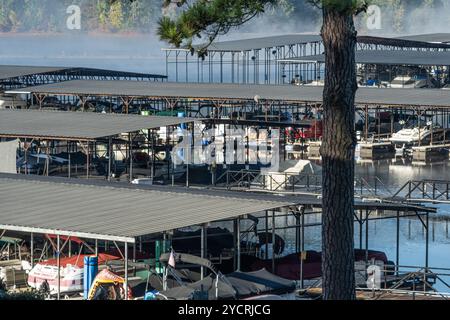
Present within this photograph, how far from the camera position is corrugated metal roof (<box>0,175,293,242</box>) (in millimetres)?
26820

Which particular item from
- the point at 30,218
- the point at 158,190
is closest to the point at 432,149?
the point at 158,190

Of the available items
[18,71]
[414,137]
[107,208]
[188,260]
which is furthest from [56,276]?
[18,71]

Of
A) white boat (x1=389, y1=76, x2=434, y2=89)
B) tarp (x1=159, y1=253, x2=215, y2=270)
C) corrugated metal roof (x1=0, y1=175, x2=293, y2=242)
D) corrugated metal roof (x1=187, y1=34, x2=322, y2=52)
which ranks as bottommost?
tarp (x1=159, y1=253, x2=215, y2=270)

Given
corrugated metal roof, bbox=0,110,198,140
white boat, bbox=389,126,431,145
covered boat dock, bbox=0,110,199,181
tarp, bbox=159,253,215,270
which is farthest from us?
white boat, bbox=389,126,431,145

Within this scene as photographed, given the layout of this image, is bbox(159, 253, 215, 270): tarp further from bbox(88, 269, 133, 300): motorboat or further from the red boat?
the red boat

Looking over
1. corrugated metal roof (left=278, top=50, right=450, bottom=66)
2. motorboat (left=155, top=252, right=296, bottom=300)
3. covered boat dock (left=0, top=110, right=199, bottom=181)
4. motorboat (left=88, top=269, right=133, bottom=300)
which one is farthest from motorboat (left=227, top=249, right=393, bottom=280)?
corrugated metal roof (left=278, top=50, right=450, bottom=66)

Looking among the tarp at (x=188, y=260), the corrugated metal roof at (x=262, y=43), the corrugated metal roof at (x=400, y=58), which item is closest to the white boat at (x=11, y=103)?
the corrugated metal roof at (x=400, y=58)

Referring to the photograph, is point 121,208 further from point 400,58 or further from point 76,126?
point 400,58

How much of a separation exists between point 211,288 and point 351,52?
1012 centimetres

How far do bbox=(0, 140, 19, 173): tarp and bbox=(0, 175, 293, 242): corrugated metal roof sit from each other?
1105 centimetres

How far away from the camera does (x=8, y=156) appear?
44.5m

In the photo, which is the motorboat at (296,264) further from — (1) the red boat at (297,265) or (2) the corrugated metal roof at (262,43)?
(2) the corrugated metal roof at (262,43)
